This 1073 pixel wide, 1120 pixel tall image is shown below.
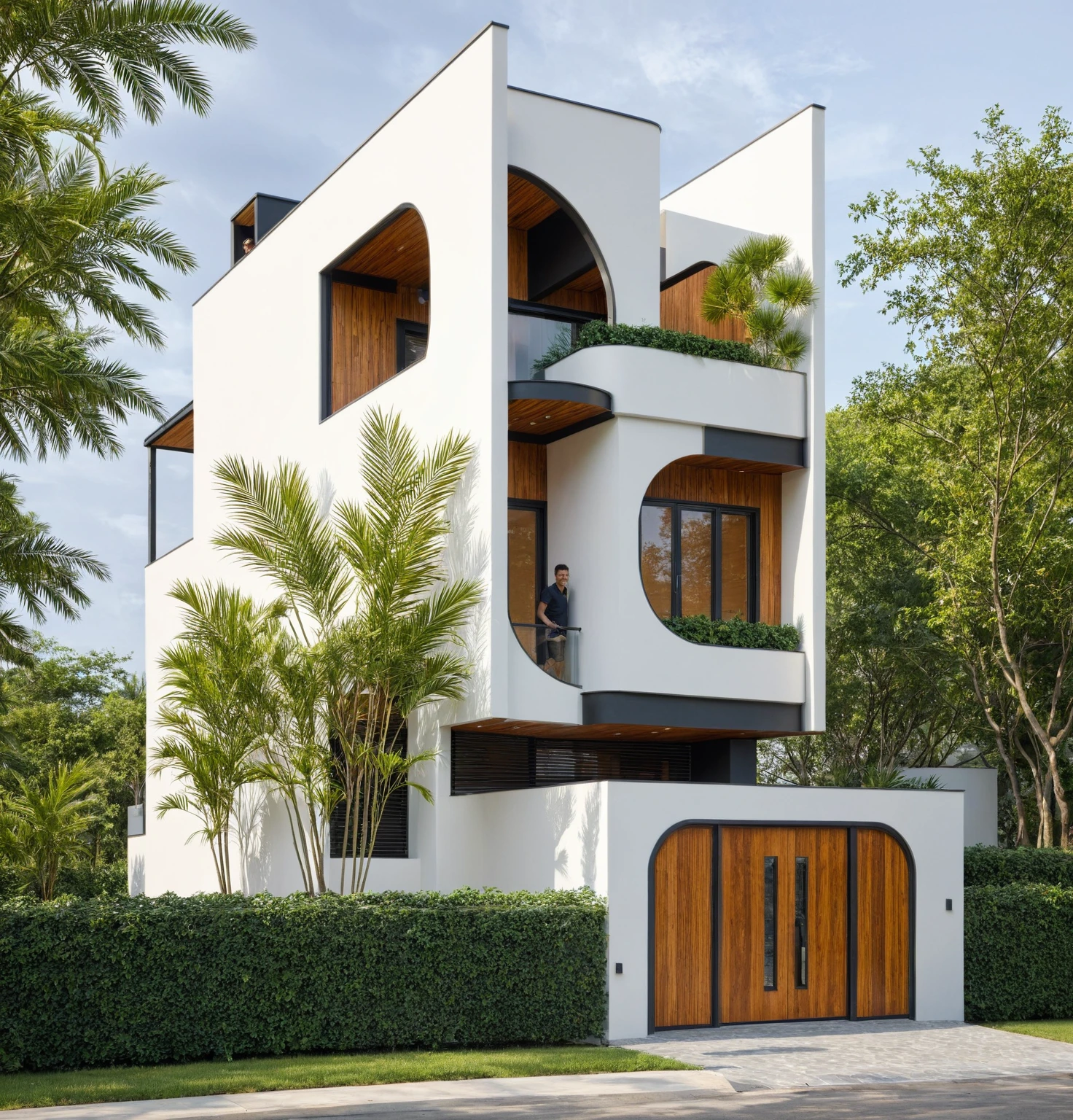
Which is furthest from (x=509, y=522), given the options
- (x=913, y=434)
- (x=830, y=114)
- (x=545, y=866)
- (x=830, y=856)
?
(x=913, y=434)

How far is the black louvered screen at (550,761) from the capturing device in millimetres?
19766

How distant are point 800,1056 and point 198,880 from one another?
12635 millimetres

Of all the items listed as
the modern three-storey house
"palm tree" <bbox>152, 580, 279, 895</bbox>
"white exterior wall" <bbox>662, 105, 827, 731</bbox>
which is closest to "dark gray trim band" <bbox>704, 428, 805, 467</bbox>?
the modern three-storey house

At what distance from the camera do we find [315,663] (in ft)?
59.6

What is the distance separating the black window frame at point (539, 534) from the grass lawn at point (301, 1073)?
7085 mm

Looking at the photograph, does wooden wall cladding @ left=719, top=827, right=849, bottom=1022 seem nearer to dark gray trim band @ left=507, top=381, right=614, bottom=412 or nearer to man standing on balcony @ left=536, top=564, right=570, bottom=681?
man standing on balcony @ left=536, top=564, right=570, bottom=681

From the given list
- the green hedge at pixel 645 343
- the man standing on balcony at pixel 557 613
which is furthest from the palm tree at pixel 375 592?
the green hedge at pixel 645 343

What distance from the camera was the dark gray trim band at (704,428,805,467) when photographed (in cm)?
1936

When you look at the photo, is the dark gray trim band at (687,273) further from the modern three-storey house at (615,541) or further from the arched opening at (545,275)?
the arched opening at (545,275)

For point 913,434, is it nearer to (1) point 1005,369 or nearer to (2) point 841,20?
(1) point 1005,369

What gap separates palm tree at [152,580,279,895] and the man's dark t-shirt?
389cm

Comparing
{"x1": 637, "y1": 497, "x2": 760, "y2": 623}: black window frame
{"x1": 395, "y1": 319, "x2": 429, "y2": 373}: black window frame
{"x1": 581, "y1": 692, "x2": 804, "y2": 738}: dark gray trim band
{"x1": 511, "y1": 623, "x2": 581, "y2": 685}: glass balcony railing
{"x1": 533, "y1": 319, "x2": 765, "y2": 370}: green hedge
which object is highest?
{"x1": 395, "y1": 319, "x2": 429, "y2": 373}: black window frame

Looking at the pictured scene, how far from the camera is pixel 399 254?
21531mm

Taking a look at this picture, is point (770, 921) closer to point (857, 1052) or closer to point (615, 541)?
point (857, 1052)
